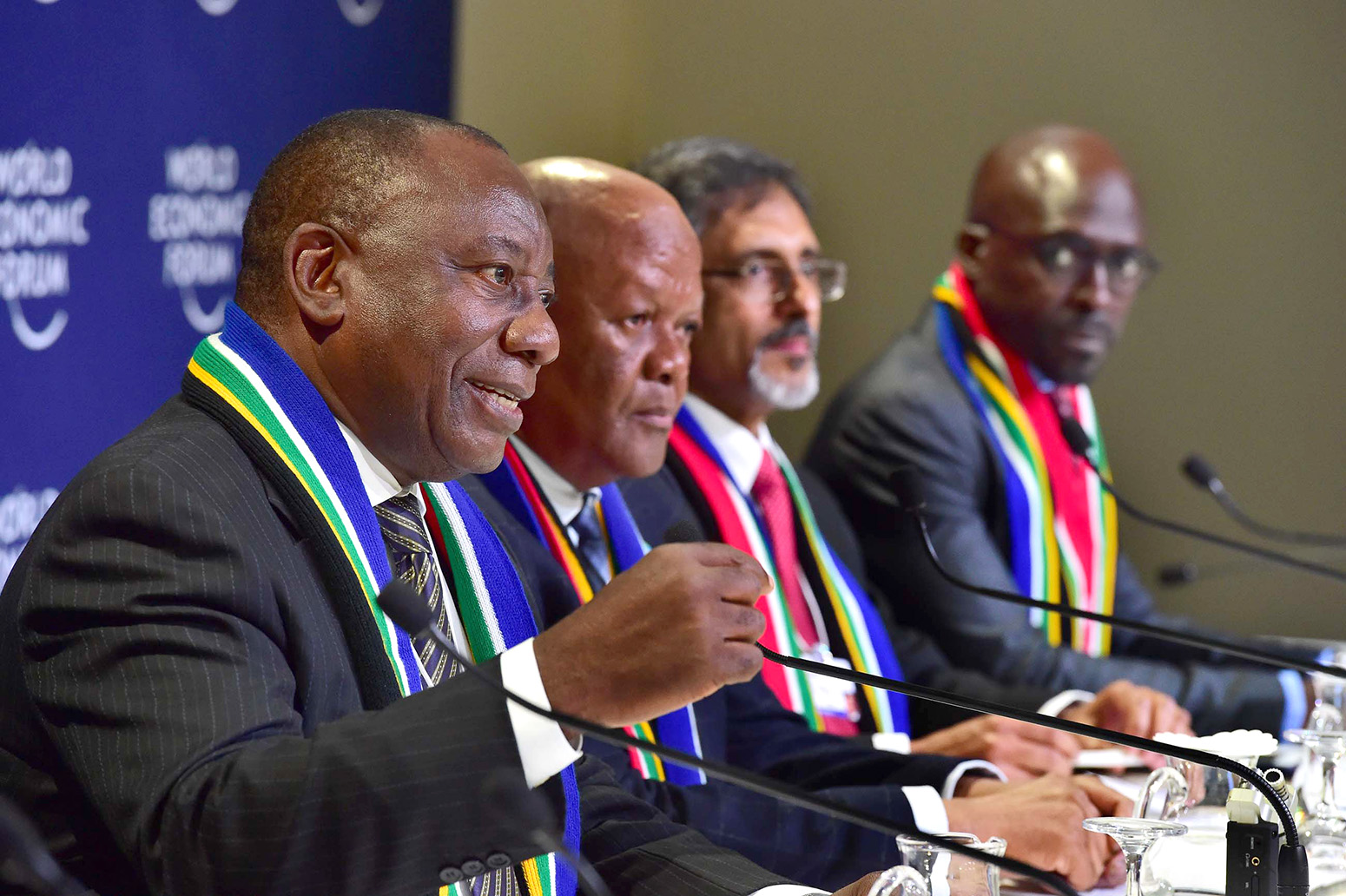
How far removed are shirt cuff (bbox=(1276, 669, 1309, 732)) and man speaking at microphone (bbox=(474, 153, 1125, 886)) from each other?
1.14m

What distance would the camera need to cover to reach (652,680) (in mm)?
1297

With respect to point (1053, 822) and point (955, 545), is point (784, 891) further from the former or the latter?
point (955, 545)

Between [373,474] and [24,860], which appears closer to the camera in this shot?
[24,860]

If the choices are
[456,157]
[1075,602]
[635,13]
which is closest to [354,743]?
[456,157]

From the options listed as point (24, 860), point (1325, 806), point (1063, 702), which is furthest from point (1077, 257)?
point (24, 860)

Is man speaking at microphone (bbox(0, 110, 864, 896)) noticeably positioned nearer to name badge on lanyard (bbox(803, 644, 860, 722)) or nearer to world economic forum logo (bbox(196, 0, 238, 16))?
name badge on lanyard (bbox(803, 644, 860, 722))

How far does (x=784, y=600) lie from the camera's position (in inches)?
116

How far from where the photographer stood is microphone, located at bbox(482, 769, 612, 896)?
Result: 117cm

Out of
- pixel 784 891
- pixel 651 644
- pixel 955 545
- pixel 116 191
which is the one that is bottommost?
pixel 955 545

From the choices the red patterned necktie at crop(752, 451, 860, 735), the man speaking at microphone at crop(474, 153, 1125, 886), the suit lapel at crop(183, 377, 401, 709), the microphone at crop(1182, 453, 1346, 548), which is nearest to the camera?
the suit lapel at crop(183, 377, 401, 709)

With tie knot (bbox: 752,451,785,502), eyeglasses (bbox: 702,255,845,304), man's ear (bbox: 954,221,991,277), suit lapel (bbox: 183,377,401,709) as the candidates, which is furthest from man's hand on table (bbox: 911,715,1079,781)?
man's ear (bbox: 954,221,991,277)

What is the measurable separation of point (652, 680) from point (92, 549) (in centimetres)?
48

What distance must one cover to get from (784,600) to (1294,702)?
43.8 inches

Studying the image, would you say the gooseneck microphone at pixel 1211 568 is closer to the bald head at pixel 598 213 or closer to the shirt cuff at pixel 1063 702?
the shirt cuff at pixel 1063 702
